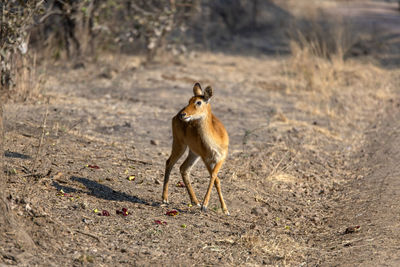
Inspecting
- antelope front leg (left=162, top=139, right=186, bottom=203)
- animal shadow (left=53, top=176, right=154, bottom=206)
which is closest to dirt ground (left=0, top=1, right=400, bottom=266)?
animal shadow (left=53, top=176, right=154, bottom=206)

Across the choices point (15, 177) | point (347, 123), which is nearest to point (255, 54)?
point (347, 123)

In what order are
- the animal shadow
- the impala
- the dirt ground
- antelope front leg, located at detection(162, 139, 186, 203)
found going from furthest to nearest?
antelope front leg, located at detection(162, 139, 186, 203) < the animal shadow < the impala < the dirt ground

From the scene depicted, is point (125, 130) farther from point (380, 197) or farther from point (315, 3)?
point (315, 3)

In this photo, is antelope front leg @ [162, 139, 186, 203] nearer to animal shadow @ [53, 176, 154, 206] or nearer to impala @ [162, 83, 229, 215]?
impala @ [162, 83, 229, 215]

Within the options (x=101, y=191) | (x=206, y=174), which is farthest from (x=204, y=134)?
(x=206, y=174)

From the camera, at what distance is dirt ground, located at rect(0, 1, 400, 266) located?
16.5ft

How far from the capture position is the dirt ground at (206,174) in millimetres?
5020

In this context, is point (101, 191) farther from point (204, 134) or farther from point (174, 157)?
point (204, 134)

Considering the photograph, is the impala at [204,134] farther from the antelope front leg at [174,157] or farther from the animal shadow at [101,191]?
the animal shadow at [101,191]

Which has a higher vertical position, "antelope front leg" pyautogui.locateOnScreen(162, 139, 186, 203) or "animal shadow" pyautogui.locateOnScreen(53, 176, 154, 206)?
"antelope front leg" pyautogui.locateOnScreen(162, 139, 186, 203)

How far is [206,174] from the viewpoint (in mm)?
7352

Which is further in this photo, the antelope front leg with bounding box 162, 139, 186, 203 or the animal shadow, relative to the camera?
the antelope front leg with bounding box 162, 139, 186, 203

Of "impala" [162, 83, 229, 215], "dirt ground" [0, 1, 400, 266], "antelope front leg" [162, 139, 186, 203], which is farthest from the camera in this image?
"antelope front leg" [162, 139, 186, 203]

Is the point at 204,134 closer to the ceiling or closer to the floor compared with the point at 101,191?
closer to the ceiling
